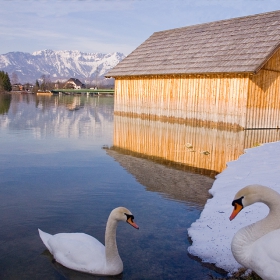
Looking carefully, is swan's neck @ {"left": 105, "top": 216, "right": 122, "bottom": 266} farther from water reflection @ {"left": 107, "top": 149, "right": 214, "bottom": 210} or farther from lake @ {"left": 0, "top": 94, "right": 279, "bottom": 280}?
water reflection @ {"left": 107, "top": 149, "right": 214, "bottom": 210}

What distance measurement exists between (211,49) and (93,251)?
20178 millimetres

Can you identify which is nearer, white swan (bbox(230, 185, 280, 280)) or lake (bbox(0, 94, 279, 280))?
white swan (bbox(230, 185, 280, 280))

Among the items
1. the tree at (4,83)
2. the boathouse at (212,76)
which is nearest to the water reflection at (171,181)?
the boathouse at (212,76)

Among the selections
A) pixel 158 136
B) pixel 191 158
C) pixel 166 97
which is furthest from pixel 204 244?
pixel 166 97

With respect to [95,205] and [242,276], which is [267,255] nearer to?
[242,276]

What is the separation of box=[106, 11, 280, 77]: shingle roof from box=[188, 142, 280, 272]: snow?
10075 millimetres

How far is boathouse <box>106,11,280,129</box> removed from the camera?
1975 cm

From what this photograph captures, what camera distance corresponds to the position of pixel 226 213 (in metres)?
6.48

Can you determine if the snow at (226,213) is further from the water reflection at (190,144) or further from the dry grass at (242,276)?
the water reflection at (190,144)

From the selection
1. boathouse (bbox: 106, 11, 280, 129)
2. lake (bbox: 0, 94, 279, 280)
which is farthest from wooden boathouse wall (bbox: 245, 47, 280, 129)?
lake (bbox: 0, 94, 279, 280)

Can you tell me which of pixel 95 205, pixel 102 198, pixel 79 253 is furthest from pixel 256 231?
pixel 102 198

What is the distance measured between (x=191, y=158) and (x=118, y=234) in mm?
6358

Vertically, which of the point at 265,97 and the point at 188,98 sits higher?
the point at 265,97

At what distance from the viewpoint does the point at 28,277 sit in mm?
4594
